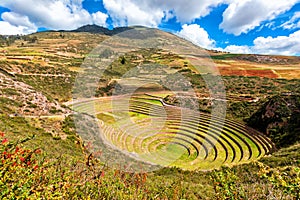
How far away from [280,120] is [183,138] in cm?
1163

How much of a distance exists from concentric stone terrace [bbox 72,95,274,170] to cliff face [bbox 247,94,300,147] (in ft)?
3.88

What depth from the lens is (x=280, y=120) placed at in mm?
23078

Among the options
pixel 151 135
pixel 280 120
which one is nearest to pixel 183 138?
pixel 151 135

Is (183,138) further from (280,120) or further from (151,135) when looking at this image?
(280,120)

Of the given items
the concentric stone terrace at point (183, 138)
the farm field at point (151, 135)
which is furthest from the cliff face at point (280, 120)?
the concentric stone terrace at point (183, 138)

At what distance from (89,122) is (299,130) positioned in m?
20.9

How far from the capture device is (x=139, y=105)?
36.1m

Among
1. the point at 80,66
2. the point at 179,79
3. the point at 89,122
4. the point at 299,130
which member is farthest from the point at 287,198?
the point at 80,66

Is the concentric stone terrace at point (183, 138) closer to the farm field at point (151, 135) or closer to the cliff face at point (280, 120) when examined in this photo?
the farm field at point (151, 135)

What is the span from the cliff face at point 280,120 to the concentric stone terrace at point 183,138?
1.18 meters

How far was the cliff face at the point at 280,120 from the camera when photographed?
20198 millimetres

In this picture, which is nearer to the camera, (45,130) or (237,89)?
(45,130)

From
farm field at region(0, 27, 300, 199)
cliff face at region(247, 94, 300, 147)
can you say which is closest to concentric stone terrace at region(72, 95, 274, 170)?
farm field at region(0, 27, 300, 199)

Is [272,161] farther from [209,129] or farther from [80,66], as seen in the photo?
[80,66]
